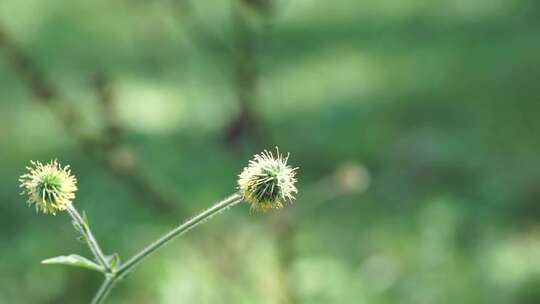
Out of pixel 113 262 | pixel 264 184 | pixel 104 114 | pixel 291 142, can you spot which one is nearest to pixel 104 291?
pixel 113 262

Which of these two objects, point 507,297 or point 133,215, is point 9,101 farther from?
point 507,297

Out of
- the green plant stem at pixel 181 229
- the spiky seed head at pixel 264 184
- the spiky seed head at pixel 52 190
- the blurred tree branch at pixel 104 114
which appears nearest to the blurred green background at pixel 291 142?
the blurred tree branch at pixel 104 114

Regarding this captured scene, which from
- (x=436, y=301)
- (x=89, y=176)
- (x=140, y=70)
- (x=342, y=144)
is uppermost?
(x=140, y=70)

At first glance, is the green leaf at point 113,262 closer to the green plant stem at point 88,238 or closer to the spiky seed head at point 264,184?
the green plant stem at point 88,238

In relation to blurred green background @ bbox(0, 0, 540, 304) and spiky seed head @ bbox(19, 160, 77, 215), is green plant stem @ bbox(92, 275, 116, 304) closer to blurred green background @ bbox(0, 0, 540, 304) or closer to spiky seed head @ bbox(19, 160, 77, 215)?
spiky seed head @ bbox(19, 160, 77, 215)

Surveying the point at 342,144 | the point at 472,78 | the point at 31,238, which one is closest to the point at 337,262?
the point at 342,144
